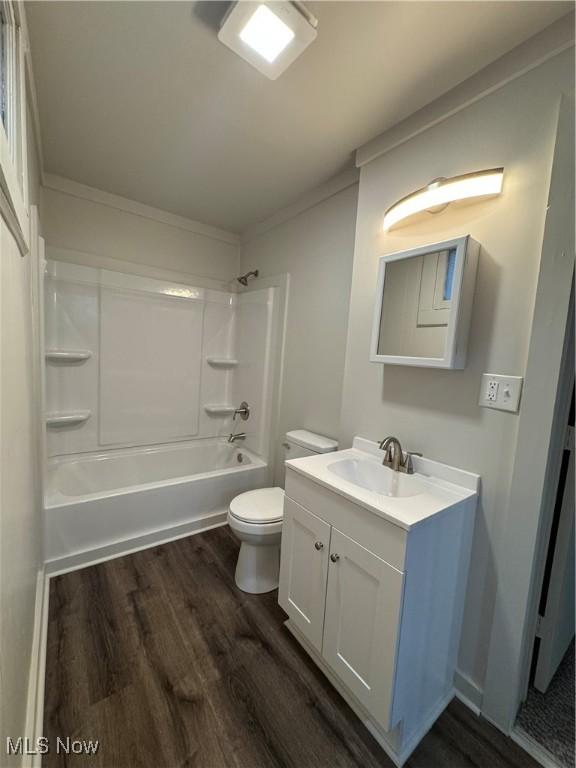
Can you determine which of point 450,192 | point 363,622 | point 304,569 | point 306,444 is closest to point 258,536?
point 304,569

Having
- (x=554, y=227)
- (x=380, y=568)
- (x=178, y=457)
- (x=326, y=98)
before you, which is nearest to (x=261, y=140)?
(x=326, y=98)

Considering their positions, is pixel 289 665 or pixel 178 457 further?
pixel 178 457

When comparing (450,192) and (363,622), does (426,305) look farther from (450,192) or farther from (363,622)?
(363,622)

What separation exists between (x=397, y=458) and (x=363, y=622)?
0.63m

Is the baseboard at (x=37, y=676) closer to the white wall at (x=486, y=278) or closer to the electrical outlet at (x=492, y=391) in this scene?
the white wall at (x=486, y=278)

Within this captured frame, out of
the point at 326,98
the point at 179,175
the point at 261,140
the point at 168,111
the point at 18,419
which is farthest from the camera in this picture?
the point at 179,175

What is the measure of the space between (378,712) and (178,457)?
90.7 inches

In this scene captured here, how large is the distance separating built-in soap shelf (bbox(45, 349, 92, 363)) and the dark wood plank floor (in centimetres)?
145

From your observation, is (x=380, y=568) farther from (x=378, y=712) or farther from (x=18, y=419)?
(x=18, y=419)

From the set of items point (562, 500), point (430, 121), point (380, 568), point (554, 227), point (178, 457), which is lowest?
point (178, 457)

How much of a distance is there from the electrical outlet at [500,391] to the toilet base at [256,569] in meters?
1.35

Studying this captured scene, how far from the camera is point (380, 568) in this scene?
1049 millimetres

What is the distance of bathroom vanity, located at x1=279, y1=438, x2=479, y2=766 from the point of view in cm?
102

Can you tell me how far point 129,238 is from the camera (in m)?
2.54
